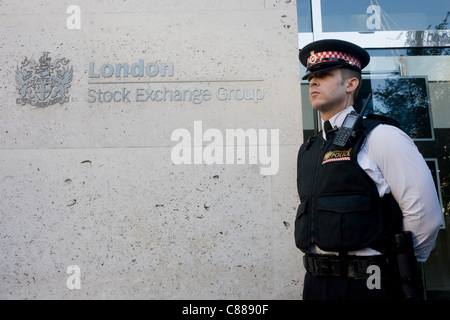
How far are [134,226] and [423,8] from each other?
127 inches

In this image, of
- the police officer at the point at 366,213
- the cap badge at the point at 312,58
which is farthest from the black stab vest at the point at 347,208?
the cap badge at the point at 312,58

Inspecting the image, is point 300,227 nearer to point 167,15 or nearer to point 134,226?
point 134,226

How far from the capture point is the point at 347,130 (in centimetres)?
205

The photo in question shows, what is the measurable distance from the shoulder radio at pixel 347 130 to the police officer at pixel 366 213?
0.02 metres

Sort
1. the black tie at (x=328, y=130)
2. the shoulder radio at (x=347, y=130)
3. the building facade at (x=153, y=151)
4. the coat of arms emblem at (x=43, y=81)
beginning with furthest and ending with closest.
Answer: the coat of arms emblem at (x=43, y=81) → the building facade at (x=153, y=151) → the black tie at (x=328, y=130) → the shoulder radio at (x=347, y=130)

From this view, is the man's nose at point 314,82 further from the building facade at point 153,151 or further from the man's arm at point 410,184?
the building facade at point 153,151

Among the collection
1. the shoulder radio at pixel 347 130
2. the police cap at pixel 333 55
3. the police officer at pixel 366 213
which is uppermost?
the police cap at pixel 333 55

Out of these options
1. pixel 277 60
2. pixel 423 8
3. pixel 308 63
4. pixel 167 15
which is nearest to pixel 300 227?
pixel 308 63

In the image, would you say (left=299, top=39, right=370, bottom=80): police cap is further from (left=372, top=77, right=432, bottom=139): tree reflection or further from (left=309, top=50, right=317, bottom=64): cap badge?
(left=372, top=77, right=432, bottom=139): tree reflection

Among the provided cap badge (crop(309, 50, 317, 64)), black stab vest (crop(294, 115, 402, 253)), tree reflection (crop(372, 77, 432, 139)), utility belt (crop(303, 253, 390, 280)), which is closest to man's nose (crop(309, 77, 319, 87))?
cap badge (crop(309, 50, 317, 64))

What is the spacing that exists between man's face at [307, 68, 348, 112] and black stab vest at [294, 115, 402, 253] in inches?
8.5

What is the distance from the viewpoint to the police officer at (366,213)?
1895 millimetres

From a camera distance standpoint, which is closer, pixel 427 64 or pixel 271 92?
pixel 271 92

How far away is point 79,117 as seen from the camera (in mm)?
3105
